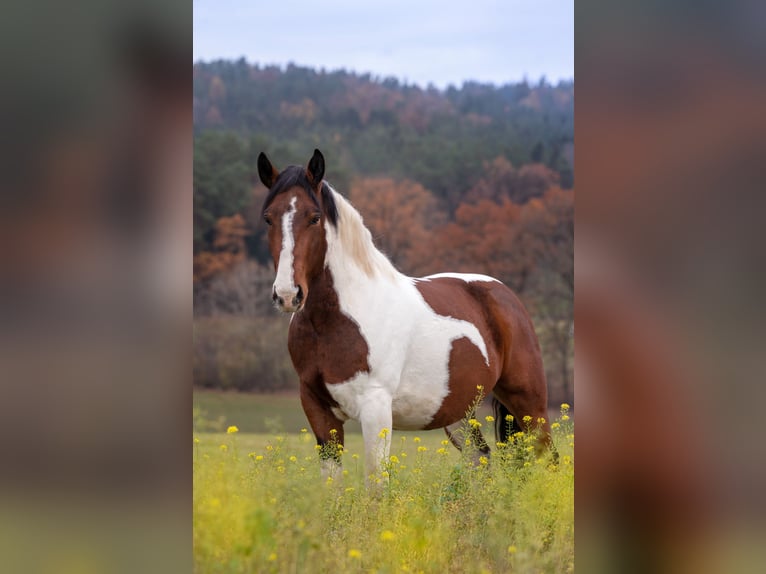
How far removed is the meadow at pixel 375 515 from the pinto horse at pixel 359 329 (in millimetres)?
442

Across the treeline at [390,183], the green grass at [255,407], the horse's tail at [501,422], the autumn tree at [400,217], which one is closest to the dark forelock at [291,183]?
the horse's tail at [501,422]

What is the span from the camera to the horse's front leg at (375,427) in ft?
13.9

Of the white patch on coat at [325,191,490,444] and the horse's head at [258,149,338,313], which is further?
the white patch on coat at [325,191,490,444]

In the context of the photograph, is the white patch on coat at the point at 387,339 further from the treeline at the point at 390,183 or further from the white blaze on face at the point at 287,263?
the treeline at the point at 390,183

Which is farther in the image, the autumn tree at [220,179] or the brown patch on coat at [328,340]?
the autumn tree at [220,179]

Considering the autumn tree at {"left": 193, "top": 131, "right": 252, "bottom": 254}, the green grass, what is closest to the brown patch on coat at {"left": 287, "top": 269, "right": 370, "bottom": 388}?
the green grass

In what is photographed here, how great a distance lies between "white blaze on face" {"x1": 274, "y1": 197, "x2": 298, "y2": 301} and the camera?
3.77 m

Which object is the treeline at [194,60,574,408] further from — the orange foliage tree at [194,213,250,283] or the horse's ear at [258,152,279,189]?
the horse's ear at [258,152,279,189]

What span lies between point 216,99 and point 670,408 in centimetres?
2517

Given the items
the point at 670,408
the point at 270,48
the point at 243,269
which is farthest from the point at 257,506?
the point at 270,48

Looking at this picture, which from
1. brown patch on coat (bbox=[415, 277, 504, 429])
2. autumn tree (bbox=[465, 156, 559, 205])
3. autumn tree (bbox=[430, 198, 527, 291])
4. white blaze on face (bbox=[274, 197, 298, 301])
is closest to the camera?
white blaze on face (bbox=[274, 197, 298, 301])

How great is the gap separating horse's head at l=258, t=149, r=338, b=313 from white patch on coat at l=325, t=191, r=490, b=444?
10.9 inches

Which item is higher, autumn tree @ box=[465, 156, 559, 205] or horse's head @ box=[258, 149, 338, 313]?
autumn tree @ box=[465, 156, 559, 205]

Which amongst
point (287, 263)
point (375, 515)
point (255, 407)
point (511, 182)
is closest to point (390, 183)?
point (511, 182)
